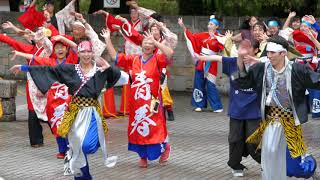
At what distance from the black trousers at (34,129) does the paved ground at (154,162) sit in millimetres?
133

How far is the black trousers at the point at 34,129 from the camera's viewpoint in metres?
9.43

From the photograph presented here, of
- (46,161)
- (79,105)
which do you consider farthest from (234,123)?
(46,161)

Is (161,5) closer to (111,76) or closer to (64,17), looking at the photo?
(64,17)

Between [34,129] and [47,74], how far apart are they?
237 cm

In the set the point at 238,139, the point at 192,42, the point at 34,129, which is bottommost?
the point at 34,129

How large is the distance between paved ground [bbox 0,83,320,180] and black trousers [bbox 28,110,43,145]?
13 centimetres

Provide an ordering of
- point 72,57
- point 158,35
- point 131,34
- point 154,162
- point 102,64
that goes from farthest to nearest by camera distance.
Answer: point 131,34, point 158,35, point 72,57, point 154,162, point 102,64

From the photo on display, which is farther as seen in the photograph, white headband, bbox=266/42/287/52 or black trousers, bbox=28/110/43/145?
black trousers, bbox=28/110/43/145

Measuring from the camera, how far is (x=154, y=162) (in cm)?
861

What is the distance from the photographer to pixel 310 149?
936 cm

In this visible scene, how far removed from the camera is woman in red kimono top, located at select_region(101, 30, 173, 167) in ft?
27.1

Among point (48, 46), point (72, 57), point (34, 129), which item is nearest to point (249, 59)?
point (72, 57)

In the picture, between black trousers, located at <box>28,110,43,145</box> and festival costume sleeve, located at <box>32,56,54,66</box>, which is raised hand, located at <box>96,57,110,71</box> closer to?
festival costume sleeve, located at <box>32,56,54,66</box>

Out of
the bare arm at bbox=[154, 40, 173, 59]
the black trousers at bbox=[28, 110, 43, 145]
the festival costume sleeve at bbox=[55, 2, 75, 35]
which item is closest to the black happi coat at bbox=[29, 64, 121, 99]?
the bare arm at bbox=[154, 40, 173, 59]
